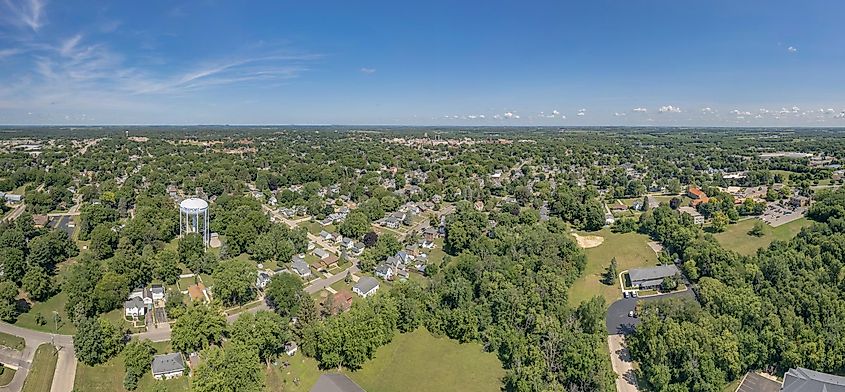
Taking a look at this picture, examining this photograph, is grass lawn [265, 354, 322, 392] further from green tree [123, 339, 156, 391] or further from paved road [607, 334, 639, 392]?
paved road [607, 334, 639, 392]

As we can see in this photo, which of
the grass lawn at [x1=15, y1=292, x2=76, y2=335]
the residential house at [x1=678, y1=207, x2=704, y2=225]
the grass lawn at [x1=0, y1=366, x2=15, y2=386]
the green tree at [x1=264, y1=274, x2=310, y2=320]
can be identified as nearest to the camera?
the grass lawn at [x1=0, y1=366, x2=15, y2=386]

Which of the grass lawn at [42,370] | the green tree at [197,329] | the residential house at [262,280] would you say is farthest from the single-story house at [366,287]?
the grass lawn at [42,370]

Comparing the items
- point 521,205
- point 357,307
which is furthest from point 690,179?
point 357,307

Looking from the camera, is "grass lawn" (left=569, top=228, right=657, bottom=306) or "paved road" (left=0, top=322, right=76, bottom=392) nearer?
"paved road" (left=0, top=322, right=76, bottom=392)

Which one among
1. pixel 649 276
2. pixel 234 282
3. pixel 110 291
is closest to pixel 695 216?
pixel 649 276

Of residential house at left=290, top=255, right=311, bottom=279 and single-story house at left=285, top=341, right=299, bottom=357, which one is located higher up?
residential house at left=290, top=255, right=311, bottom=279

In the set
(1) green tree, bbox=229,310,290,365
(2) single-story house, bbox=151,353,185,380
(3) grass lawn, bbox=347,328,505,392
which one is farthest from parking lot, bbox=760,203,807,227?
(2) single-story house, bbox=151,353,185,380
